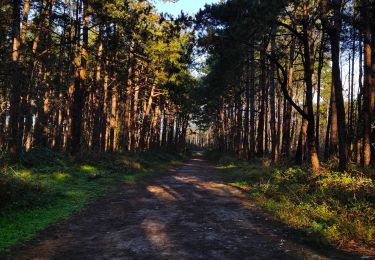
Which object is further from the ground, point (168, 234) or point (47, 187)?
point (47, 187)

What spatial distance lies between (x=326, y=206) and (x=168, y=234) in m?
4.09

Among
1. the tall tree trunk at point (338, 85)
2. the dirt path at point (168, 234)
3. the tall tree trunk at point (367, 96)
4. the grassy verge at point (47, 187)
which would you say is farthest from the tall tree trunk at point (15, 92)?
the tall tree trunk at point (367, 96)

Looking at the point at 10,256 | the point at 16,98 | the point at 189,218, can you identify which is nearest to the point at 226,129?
the point at 16,98

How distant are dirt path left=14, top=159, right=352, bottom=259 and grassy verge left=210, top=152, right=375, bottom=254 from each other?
1.83ft

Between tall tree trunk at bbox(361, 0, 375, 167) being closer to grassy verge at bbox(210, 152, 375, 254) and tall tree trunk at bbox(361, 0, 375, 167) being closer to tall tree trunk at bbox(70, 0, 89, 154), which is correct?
grassy verge at bbox(210, 152, 375, 254)

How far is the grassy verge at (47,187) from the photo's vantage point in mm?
8016

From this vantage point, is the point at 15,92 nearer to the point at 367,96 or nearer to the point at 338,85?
the point at 338,85

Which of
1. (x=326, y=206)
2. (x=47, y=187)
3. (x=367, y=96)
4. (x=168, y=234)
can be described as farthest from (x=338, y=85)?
(x=47, y=187)

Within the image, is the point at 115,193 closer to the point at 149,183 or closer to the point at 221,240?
the point at 149,183

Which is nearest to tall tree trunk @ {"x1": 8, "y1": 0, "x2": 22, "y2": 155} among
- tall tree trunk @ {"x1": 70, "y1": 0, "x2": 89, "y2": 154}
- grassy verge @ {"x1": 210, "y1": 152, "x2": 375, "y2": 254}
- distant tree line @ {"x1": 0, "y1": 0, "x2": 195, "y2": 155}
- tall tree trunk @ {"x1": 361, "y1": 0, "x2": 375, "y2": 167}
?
distant tree line @ {"x1": 0, "y1": 0, "x2": 195, "y2": 155}

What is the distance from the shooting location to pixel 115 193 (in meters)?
13.4

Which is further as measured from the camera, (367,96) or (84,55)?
(84,55)

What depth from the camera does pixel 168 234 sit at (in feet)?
25.2

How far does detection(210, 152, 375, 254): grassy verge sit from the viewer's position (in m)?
7.28
